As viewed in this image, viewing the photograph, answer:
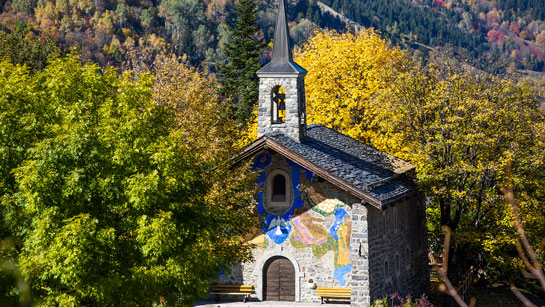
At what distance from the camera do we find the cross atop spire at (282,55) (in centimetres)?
2583

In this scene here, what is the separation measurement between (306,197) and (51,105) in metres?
10.3

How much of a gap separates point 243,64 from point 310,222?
2535cm

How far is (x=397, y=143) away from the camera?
29781 millimetres

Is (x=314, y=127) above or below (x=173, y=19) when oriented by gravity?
below

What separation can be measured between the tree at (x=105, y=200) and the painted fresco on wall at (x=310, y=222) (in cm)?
625

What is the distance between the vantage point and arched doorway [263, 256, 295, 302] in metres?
23.9

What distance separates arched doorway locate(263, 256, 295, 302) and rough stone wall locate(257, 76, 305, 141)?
470cm

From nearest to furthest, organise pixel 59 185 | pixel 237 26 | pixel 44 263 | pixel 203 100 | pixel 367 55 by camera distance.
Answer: pixel 44 263 → pixel 59 185 → pixel 203 100 → pixel 367 55 → pixel 237 26

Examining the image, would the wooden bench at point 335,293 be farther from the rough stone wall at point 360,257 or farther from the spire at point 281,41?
the spire at point 281,41

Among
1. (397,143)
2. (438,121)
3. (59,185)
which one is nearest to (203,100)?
(397,143)

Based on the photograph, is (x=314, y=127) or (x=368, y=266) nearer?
(x=368, y=266)

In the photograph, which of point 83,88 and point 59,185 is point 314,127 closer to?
point 83,88

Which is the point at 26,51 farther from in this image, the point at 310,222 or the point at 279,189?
the point at 310,222

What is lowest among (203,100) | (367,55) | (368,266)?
(368,266)
